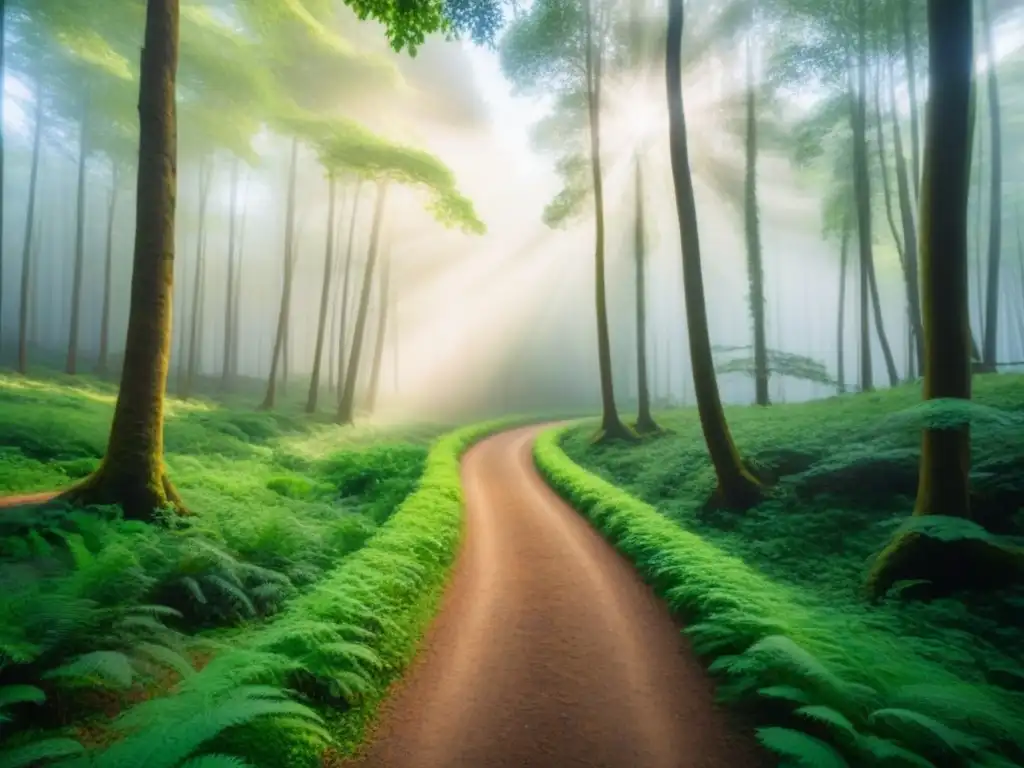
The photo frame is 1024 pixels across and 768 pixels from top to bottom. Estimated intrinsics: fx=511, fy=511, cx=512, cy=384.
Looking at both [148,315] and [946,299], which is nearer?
[946,299]

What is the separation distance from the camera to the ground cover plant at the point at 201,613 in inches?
134

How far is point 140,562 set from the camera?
5.48m

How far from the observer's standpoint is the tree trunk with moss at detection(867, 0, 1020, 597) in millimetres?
6285

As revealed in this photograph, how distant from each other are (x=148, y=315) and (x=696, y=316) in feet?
32.4

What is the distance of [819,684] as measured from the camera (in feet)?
13.3

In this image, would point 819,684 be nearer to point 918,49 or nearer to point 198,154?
point 918,49

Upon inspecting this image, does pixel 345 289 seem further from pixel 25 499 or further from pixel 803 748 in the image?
pixel 803 748

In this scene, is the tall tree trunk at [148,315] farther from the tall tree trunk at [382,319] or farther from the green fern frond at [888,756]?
the tall tree trunk at [382,319]

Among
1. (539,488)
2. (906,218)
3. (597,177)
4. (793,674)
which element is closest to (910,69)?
(906,218)

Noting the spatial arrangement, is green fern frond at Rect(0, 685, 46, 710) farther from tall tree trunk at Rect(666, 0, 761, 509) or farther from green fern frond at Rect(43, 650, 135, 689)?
tall tree trunk at Rect(666, 0, 761, 509)

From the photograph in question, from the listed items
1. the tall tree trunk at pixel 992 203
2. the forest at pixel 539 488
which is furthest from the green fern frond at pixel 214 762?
the tall tree trunk at pixel 992 203

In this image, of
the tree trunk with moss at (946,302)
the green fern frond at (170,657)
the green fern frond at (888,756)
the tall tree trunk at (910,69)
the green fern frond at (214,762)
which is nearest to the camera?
the green fern frond at (214,762)

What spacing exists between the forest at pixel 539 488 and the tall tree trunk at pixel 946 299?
39 millimetres

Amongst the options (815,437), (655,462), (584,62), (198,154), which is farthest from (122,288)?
(815,437)
